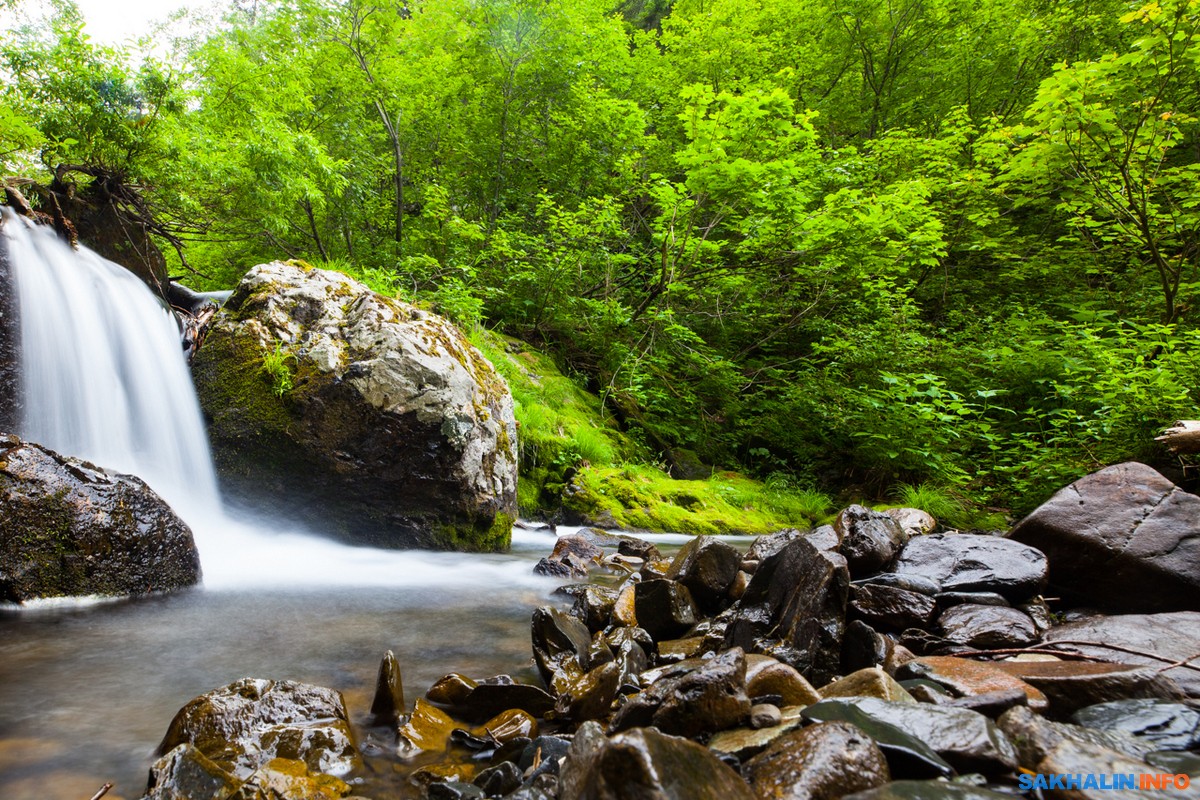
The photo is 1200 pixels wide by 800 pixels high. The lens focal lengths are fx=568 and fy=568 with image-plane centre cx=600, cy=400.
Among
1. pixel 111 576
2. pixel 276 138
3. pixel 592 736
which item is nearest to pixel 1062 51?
pixel 276 138

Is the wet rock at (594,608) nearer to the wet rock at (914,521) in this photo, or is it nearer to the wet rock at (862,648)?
the wet rock at (862,648)

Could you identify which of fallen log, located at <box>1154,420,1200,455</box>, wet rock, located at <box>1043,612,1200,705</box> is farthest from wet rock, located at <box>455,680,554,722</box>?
fallen log, located at <box>1154,420,1200,455</box>

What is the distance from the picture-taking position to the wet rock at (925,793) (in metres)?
1.41

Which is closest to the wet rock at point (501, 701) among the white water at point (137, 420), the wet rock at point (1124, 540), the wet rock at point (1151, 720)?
the wet rock at point (1151, 720)

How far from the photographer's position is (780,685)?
7.63ft

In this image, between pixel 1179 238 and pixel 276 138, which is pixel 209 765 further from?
pixel 1179 238

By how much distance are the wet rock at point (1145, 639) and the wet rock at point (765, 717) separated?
1504mm

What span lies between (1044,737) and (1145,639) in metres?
1.54

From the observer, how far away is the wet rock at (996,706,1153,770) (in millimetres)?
1643

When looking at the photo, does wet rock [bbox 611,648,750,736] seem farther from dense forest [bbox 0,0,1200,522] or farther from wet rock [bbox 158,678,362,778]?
dense forest [bbox 0,0,1200,522]

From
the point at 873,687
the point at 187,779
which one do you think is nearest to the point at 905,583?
the point at 873,687

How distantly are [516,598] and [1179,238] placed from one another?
1318cm

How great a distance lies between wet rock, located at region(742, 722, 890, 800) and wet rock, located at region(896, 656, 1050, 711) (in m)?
0.76

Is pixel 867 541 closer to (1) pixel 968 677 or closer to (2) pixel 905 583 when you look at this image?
(2) pixel 905 583
